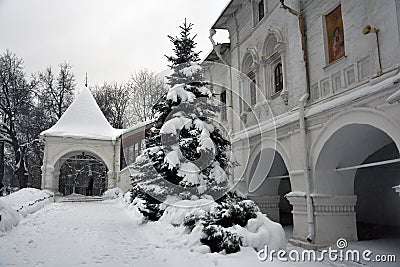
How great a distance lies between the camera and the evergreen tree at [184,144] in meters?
9.14

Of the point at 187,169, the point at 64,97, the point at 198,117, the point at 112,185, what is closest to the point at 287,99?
the point at 198,117

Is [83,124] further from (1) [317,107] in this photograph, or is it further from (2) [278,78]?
(1) [317,107]

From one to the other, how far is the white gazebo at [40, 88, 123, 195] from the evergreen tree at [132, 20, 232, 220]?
44.8 ft

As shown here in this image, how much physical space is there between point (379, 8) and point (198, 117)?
5.21 meters

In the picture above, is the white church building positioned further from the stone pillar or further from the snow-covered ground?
the snow-covered ground

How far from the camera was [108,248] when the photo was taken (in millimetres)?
6961

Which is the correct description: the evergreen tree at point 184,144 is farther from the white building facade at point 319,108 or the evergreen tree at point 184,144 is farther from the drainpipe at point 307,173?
the drainpipe at point 307,173

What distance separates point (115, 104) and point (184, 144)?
88.3ft

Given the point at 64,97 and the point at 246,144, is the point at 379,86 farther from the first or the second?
the point at 64,97

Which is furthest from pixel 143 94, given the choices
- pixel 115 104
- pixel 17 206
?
pixel 17 206

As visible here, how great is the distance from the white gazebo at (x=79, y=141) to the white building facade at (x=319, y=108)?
517 inches

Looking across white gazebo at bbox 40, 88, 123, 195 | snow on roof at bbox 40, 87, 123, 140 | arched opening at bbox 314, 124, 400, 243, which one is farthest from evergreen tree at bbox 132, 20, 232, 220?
snow on roof at bbox 40, 87, 123, 140

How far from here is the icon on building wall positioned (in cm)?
776

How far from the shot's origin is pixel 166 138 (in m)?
9.69
